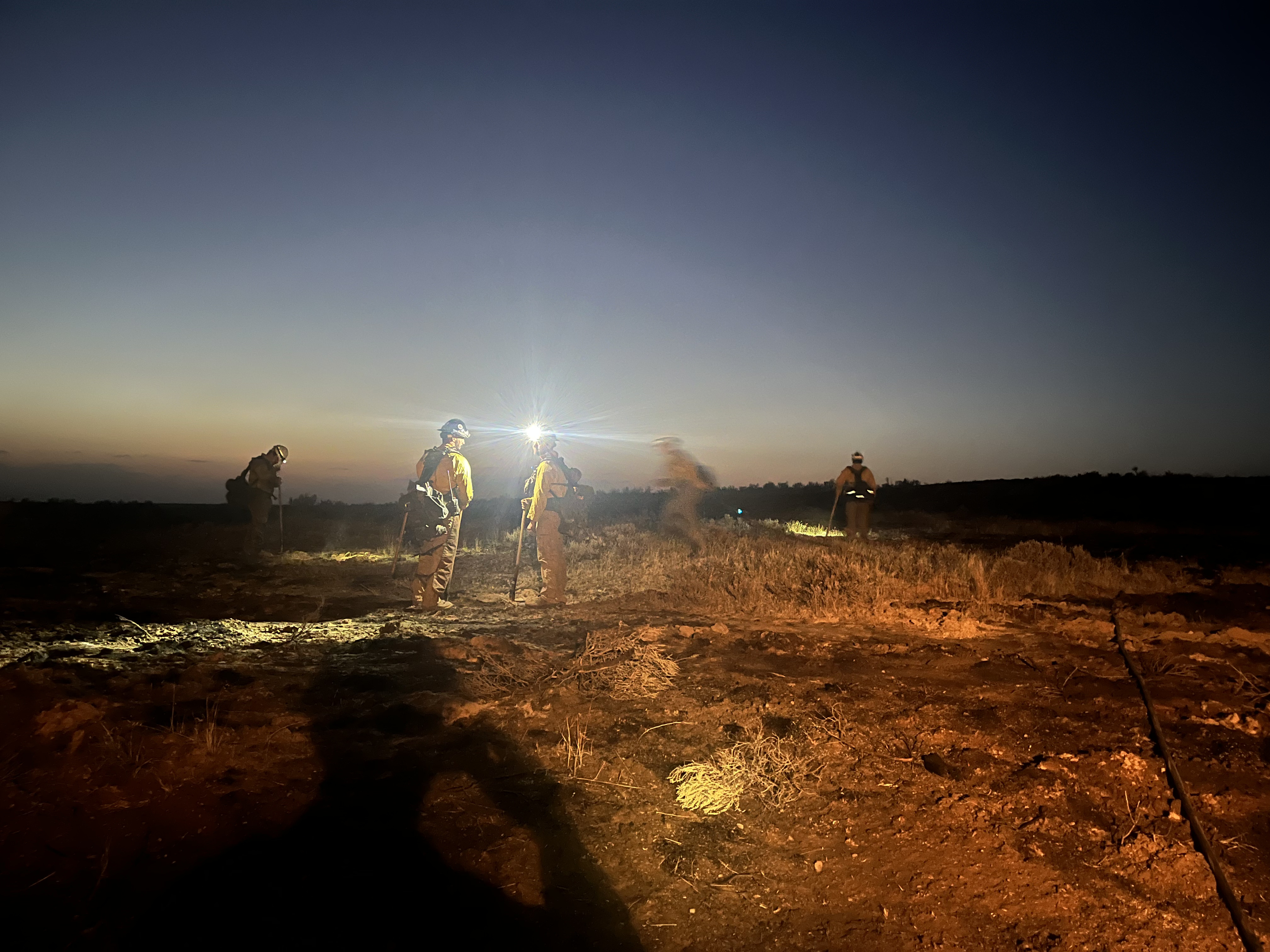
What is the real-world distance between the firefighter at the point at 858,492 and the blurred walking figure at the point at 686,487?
3.64 metres

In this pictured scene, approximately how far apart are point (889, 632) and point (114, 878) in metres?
7.00

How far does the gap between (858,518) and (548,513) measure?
8664 millimetres

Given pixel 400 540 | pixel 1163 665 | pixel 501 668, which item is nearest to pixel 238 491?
pixel 400 540

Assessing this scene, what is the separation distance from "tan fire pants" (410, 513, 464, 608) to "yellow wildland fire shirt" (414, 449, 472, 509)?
0.99 feet

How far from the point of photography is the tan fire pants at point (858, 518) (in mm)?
15875

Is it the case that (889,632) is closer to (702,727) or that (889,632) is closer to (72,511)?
(702,727)

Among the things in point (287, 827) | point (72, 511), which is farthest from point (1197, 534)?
point (72, 511)

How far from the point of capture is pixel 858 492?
51.5ft

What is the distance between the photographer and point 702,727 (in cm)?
519

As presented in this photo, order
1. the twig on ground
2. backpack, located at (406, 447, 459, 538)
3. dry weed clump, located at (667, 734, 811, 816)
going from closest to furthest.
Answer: dry weed clump, located at (667, 734, 811, 816), the twig on ground, backpack, located at (406, 447, 459, 538)

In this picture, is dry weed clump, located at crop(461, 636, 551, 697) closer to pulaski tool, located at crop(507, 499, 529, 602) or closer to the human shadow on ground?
the human shadow on ground

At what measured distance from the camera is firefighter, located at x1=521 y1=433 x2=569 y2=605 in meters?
9.91

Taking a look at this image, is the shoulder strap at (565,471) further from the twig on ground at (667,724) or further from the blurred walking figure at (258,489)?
the blurred walking figure at (258,489)

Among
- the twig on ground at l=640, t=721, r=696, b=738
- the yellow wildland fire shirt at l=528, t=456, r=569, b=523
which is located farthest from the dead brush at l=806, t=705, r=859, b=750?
the yellow wildland fire shirt at l=528, t=456, r=569, b=523
